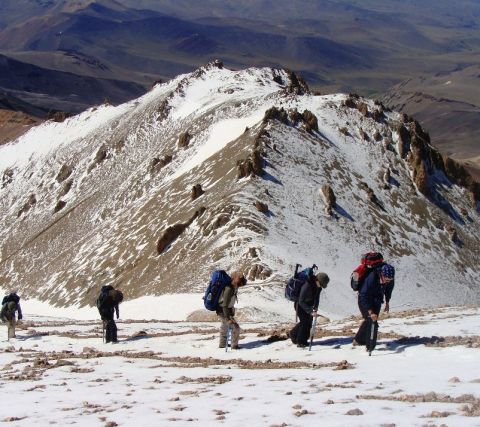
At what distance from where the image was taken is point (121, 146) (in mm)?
80000

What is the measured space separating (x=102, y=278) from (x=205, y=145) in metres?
20.2

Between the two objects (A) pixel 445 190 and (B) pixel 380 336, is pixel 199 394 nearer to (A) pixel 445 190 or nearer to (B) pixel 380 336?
(B) pixel 380 336

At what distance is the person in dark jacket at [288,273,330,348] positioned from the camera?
1805 centimetres

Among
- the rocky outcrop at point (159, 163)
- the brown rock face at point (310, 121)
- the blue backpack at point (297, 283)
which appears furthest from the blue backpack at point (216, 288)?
the rocky outcrop at point (159, 163)

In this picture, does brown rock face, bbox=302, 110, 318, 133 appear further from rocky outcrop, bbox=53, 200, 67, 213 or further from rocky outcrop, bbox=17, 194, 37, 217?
rocky outcrop, bbox=17, 194, 37, 217

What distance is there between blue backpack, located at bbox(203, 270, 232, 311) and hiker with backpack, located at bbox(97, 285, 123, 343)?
4.30m

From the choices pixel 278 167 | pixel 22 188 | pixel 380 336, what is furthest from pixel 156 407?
pixel 22 188

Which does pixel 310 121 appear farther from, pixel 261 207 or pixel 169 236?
pixel 169 236

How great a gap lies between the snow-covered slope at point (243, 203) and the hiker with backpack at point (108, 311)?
500 inches

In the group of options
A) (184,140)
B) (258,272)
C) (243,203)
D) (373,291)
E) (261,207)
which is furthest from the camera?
(184,140)

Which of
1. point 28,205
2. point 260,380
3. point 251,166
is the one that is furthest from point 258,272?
point 28,205

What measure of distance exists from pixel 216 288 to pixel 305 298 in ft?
7.98

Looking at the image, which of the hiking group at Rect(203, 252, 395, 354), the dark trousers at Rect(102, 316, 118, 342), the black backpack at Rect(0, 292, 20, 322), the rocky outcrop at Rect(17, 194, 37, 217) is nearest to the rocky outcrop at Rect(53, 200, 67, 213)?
the rocky outcrop at Rect(17, 194, 37, 217)

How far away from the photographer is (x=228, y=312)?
759 inches
